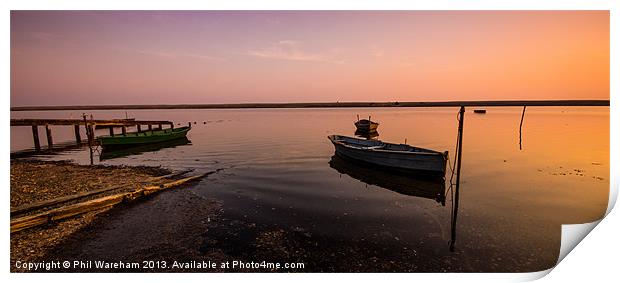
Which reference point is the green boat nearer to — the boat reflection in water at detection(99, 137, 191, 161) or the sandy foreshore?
the boat reflection in water at detection(99, 137, 191, 161)

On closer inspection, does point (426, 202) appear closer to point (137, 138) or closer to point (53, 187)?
point (53, 187)

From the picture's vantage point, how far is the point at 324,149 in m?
26.2

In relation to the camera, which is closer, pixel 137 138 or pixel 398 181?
pixel 398 181

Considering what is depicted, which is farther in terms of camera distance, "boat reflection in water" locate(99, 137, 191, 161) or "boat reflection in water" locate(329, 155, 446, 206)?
"boat reflection in water" locate(99, 137, 191, 161)

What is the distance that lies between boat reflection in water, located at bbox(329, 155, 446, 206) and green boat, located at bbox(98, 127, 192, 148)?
20408 millimetres

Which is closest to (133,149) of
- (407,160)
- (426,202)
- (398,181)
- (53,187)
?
(53,187)

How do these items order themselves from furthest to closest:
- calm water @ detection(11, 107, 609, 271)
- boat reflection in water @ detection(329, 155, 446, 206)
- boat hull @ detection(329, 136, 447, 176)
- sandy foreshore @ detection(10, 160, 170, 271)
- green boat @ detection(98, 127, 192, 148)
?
1. green boat @ detection(98, 127, 192, 148)
2. boat hull @ detection(329, 136, 447, 176)
3. boat reflection in water @ detection(329, 155, 446, 206)
4. calm water @ detection(11, 107, 609, 271)
5. sandy foreshore @ detection(10, 160, 170, 271)

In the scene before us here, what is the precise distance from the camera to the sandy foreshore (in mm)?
7617

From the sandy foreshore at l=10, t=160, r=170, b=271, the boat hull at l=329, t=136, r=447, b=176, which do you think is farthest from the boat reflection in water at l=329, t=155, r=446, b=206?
the sandy foreshore at l=10, t=160, r=170, b=271

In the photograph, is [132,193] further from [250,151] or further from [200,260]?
[250,151]

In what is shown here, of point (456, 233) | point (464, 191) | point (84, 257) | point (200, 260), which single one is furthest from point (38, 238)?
point (464, 191)

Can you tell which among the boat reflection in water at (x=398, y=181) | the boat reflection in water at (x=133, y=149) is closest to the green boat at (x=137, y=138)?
the boat reflection in water at (x=133, y=149)

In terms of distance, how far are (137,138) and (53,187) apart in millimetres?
17679

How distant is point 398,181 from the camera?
15.5m
